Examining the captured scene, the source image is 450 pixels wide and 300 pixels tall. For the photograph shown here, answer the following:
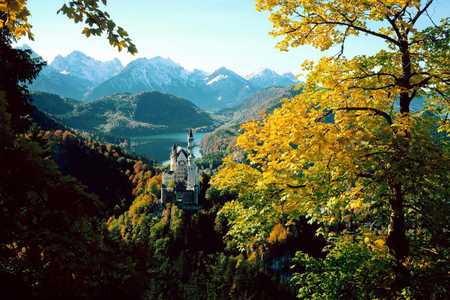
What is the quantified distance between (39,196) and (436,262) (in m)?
9.16

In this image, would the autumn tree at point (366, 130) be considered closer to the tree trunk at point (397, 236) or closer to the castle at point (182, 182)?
the tree trunk at point (397, 236)

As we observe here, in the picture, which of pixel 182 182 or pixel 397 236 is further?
pixel 182 182

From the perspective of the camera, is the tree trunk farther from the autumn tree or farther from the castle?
the castle

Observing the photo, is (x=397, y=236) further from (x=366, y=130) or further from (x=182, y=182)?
(x=182, y=182)

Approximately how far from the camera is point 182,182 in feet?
336

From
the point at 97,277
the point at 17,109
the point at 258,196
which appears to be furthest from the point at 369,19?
the point at 17,109

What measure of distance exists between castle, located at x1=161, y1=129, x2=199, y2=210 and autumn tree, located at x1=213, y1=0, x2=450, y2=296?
86.1 meters

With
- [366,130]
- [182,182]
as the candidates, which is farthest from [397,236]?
[182,182]

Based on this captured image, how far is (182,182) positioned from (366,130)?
95.2 m

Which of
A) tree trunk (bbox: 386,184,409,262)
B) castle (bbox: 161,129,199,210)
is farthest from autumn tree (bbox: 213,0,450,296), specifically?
castle (bbox: 161,129,199,210)

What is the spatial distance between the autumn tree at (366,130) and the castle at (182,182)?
86.1 meters

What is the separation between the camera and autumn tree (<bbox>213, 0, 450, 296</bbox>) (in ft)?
27.2

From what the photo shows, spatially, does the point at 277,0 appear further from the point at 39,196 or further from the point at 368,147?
the point at 39,196

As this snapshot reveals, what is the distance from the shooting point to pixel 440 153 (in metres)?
8.21
